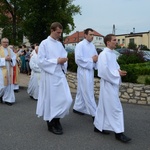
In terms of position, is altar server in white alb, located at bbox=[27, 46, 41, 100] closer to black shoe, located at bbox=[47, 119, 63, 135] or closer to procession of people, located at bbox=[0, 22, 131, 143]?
procession of people, located at bbox=[0, 22, 131, 143]

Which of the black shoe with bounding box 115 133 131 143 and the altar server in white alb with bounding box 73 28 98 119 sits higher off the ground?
the altar server in white alb with bounding box 73 28 98 119

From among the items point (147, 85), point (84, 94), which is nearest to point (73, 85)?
point (147, 85)

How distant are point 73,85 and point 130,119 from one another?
14.7 feet

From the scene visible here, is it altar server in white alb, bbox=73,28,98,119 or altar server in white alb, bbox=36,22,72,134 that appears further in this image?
altar server in white alb, bbox=73,28,98,119

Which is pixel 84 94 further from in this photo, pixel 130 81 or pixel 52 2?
pixel 52 2

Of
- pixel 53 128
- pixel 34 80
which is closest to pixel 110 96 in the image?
pixel 53 128

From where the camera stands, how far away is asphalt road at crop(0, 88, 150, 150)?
5.16 metres

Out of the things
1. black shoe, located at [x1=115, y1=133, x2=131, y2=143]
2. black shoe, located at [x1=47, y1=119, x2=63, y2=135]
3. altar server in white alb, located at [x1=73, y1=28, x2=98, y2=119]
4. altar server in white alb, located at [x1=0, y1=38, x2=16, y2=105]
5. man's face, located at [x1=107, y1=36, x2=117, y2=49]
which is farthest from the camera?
altar server in white alb, located at [x1=0, y1=38, x2=16, y2=105]

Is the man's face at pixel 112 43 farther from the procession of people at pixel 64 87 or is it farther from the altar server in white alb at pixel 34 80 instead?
the altar server in white alb at pixel 34 80

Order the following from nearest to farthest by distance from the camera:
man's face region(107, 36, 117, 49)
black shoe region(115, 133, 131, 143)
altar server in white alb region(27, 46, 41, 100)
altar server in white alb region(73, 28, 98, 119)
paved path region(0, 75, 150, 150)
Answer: paved path region(0, 75, 150, 150) < black shoe region(115, 133, 131, 143) < man's face region(107, 36, 117, 49) < altar server in white alb region(73, 28, 98, 119) < altar server in white alb region(27, 46, 41, 100)

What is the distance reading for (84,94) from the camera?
7.09 meters

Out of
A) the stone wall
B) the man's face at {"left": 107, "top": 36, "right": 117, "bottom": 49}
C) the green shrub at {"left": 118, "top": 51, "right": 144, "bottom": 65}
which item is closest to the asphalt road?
the stone wall

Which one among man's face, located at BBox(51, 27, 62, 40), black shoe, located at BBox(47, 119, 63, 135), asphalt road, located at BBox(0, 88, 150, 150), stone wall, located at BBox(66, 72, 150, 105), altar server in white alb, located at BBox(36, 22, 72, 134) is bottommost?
asphalt road, located at BBox(0, 88, 150, 150)

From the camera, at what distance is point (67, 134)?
19.1 ft
